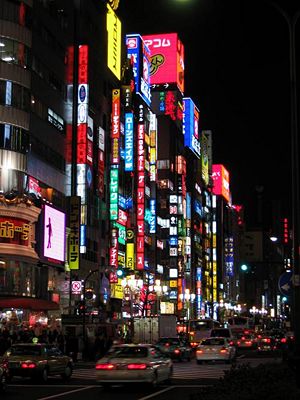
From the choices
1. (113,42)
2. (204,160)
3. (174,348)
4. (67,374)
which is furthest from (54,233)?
(204,160)

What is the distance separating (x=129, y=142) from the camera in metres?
78.9

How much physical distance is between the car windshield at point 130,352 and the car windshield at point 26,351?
11.8ft

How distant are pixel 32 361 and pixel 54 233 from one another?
2731 centimetres

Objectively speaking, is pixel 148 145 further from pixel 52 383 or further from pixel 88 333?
pixel 52 383

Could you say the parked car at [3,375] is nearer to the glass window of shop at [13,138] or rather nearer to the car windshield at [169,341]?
the car windshield at [169,341]

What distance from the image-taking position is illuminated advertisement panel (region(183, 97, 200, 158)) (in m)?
134

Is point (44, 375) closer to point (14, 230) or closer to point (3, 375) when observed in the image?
point (3, 375)

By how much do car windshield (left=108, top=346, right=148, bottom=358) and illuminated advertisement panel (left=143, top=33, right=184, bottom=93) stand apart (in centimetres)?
10273

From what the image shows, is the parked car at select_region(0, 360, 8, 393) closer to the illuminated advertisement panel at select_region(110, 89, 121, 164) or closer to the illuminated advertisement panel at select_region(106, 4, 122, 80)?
the illuminated advertisement panel at select_region(110, 89, 121, 164)

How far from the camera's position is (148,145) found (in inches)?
3725

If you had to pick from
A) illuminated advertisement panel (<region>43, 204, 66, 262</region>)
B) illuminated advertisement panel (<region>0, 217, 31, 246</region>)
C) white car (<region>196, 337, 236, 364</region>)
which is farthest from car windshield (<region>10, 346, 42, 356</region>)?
Answer: illuminated advertisement panel (<region>43, 204, 66, 262</region>)

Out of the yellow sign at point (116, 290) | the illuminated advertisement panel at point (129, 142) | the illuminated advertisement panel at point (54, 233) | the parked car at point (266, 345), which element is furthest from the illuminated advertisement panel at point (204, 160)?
the parked car at point (266, 345)

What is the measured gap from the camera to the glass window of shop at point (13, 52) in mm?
49969

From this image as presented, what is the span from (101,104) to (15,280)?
95.3 feet
